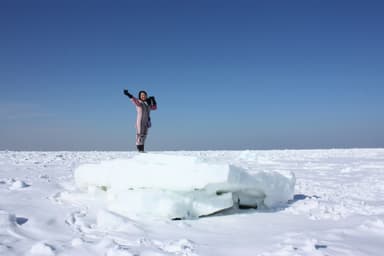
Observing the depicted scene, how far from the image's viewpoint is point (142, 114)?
7.36 metres

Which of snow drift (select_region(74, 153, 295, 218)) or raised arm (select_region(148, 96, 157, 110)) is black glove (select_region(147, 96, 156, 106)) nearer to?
raised arm (select_region(148, 96, 157, 110))

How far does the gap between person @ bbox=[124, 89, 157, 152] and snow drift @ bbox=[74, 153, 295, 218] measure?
3204 mm

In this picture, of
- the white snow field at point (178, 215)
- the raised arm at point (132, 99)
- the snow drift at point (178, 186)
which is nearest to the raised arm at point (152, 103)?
the raised arm at point (132, 99)

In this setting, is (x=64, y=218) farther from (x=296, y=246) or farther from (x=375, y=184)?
(x=375, y=184)

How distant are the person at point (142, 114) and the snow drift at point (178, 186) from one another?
3.20 meters

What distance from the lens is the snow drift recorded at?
11.1 feet

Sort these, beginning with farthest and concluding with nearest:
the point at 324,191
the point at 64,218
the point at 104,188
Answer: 1. the point at 324,191
2. the point at 104,188
3. the point at 64,218

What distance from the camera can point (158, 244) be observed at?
98.7 inches

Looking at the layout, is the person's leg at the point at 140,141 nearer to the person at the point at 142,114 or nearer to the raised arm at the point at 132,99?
the person at the point at 142,114

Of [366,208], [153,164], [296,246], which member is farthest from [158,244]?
[366,208]

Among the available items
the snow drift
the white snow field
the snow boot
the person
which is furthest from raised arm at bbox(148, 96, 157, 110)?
the snow drift

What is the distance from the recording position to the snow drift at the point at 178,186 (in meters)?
3.38

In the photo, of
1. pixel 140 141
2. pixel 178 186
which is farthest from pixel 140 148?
pixel 178 186

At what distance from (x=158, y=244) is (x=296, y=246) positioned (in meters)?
1.03
